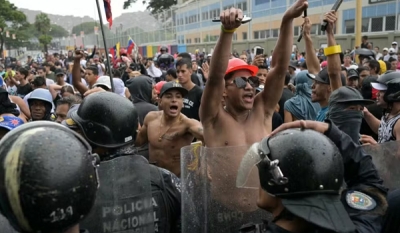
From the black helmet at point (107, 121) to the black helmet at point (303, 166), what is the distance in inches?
39.2

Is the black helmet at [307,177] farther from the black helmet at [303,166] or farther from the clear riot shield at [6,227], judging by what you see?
the clear riot shield at [6,227]

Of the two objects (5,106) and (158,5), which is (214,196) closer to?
(5,106)

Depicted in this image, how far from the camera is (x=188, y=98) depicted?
20.8ft

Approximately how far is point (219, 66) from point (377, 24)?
22224 mm

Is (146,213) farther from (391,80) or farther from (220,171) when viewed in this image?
(391,80)

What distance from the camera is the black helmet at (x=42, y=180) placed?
1404mm

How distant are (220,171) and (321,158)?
0.87 m

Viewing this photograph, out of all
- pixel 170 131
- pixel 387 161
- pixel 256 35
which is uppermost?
pixel 256 35

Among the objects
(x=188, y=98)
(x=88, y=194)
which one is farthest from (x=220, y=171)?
(x=188, y=98)

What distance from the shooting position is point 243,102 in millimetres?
3586

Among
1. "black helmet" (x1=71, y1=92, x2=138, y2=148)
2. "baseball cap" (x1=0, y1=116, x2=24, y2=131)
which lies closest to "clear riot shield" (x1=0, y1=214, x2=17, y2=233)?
"black helmet" (x1=71, y1=92, x2=138, y2=148)

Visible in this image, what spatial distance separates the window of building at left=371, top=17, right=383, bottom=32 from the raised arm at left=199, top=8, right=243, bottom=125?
2187cm

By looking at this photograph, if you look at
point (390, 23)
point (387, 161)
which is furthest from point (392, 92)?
point (390, 23)

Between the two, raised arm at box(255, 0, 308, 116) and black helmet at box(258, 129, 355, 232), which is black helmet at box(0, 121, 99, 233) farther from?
raised arm at box(255, 0, 308, 116)
